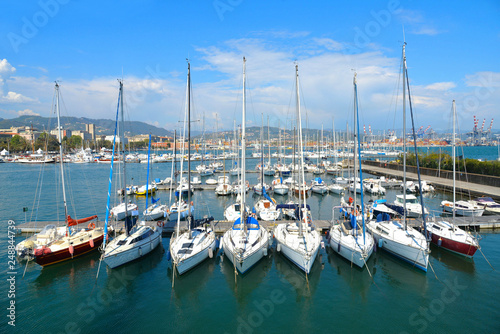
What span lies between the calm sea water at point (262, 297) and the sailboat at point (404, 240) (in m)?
0.69

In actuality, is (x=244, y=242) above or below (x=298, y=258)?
above

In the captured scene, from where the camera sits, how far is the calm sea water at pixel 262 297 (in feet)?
43.3

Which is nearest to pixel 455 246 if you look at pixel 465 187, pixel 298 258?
pixel 298 258

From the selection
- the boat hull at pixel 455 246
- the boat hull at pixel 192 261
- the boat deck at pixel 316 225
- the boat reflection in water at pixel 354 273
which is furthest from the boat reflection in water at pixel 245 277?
the boat hull at pixel 455 246

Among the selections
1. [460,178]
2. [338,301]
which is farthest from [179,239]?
[460,178]

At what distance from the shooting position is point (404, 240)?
18.9 meters

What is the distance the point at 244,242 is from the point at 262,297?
3.83m

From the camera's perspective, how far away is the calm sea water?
13.2 m

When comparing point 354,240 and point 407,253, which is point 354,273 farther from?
point 407,253

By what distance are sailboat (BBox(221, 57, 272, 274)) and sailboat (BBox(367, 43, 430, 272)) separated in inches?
328

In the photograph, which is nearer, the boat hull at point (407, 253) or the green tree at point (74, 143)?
the boat hull at point (407, 253)

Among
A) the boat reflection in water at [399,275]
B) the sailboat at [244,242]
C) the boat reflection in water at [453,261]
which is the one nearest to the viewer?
the boat reflection in water at [399,275]

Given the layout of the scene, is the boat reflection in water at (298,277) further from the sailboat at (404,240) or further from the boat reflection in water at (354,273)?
the sailboat at (404,240)

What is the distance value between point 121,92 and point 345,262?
19806 millimetres
